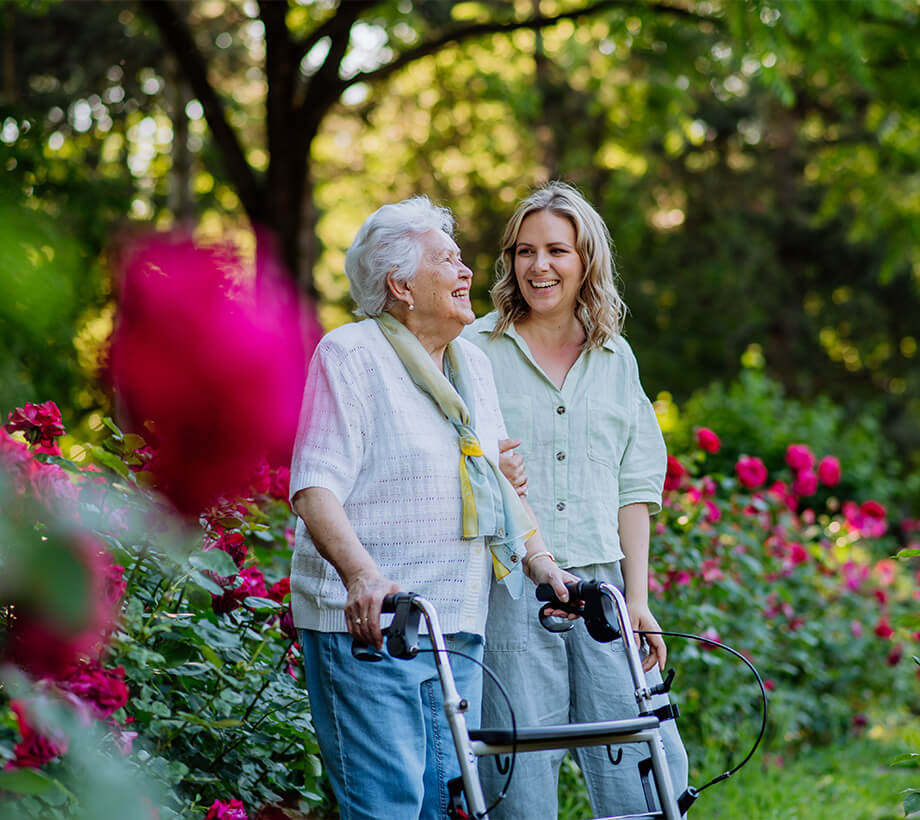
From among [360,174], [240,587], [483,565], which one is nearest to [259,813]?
[240,587]

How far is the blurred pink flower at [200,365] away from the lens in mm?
718

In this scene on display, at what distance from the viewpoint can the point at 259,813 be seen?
258cm

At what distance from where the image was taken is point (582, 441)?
9.19 feet

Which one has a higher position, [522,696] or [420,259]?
[420,259]

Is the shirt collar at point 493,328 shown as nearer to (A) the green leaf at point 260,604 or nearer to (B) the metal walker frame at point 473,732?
(A) the green leaf at point 260,604

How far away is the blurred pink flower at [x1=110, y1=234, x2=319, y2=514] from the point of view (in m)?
0.72

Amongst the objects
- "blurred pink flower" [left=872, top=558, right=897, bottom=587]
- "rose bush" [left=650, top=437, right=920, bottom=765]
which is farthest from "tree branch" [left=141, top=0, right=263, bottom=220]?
"blurred pink flower" [left=872, top=558, right=897, bottom=587]

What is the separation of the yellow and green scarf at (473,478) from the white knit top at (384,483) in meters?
0.03

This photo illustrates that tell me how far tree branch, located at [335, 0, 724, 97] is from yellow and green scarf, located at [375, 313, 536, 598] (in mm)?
5743

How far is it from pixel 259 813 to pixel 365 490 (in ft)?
2.78

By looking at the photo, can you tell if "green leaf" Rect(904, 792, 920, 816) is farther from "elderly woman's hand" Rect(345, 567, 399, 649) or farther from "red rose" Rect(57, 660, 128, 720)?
"red rose" Rect(57, 660, 128, 720)

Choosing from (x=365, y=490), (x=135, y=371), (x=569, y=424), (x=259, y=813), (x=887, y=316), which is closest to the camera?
(x=135, y=371)

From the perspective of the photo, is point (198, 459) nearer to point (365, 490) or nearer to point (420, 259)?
point (365, 490)

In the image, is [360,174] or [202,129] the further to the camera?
[360,174]
